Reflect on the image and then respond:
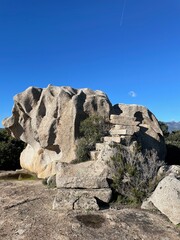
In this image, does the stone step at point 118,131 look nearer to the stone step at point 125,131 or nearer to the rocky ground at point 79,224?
the stone step at point 125,131

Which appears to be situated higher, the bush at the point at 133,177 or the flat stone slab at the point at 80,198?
the bush at the point at 133,177

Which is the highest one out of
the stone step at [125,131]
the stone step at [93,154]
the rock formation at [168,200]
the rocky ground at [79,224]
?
the stone step at [125,131]

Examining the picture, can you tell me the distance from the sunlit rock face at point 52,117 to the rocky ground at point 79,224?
599cm

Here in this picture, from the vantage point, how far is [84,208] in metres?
9.21

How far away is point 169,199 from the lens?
8.66 m

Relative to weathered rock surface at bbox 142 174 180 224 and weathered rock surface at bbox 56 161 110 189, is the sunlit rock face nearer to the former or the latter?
weathered rock surface at bbox 56 161 110 189

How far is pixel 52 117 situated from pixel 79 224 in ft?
32.1

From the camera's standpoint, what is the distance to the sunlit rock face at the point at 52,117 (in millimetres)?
15953

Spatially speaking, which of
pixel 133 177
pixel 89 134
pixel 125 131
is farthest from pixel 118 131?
pixel 133 177

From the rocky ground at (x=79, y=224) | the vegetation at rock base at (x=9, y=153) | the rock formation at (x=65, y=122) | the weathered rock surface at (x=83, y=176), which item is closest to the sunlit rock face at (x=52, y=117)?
the rock formation at (x=65, y=122)

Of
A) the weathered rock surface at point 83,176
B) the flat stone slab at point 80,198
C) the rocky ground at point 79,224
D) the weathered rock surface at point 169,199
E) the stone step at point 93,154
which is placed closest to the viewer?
the rocky ground at point 79,224

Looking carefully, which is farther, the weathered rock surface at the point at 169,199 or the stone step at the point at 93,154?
the stone step at the point at 93,154

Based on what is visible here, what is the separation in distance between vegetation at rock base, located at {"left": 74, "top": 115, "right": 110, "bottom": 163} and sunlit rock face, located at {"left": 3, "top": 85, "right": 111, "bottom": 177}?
1.89ft

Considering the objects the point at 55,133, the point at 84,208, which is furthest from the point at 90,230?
the point at 55,133
